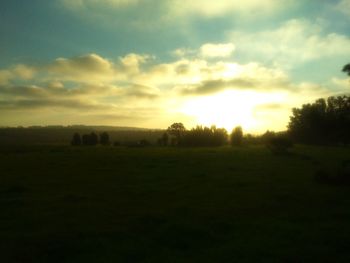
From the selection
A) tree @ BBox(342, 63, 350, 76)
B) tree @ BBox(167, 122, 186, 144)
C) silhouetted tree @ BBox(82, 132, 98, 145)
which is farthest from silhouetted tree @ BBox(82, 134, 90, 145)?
tree @ BBox(342, 63, 350, 76)

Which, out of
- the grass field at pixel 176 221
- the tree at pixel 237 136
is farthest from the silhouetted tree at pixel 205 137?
the grass field at pixel 176 221

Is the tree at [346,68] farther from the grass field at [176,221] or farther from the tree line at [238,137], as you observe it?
the tree line at [238,137]

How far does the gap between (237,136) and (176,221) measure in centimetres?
10461

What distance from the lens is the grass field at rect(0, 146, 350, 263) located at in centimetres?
1458

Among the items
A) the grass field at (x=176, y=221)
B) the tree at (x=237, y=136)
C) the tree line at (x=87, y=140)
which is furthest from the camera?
the tree line at (x=87, y=140)

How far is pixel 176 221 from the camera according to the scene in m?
19.1

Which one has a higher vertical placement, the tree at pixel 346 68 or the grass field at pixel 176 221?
the tree at pixel 346 68

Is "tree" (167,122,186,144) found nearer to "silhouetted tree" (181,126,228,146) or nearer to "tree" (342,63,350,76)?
"silhouetted tree" (181,126,228,146)

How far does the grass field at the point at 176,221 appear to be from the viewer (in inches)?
574

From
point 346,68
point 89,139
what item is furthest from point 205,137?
point 346,68

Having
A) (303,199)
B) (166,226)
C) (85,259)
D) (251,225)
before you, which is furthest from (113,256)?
(303,199)

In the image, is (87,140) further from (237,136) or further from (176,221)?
(176,221)

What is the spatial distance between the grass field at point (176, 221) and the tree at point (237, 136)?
87340mm

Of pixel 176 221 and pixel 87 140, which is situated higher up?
pixel 87 140
